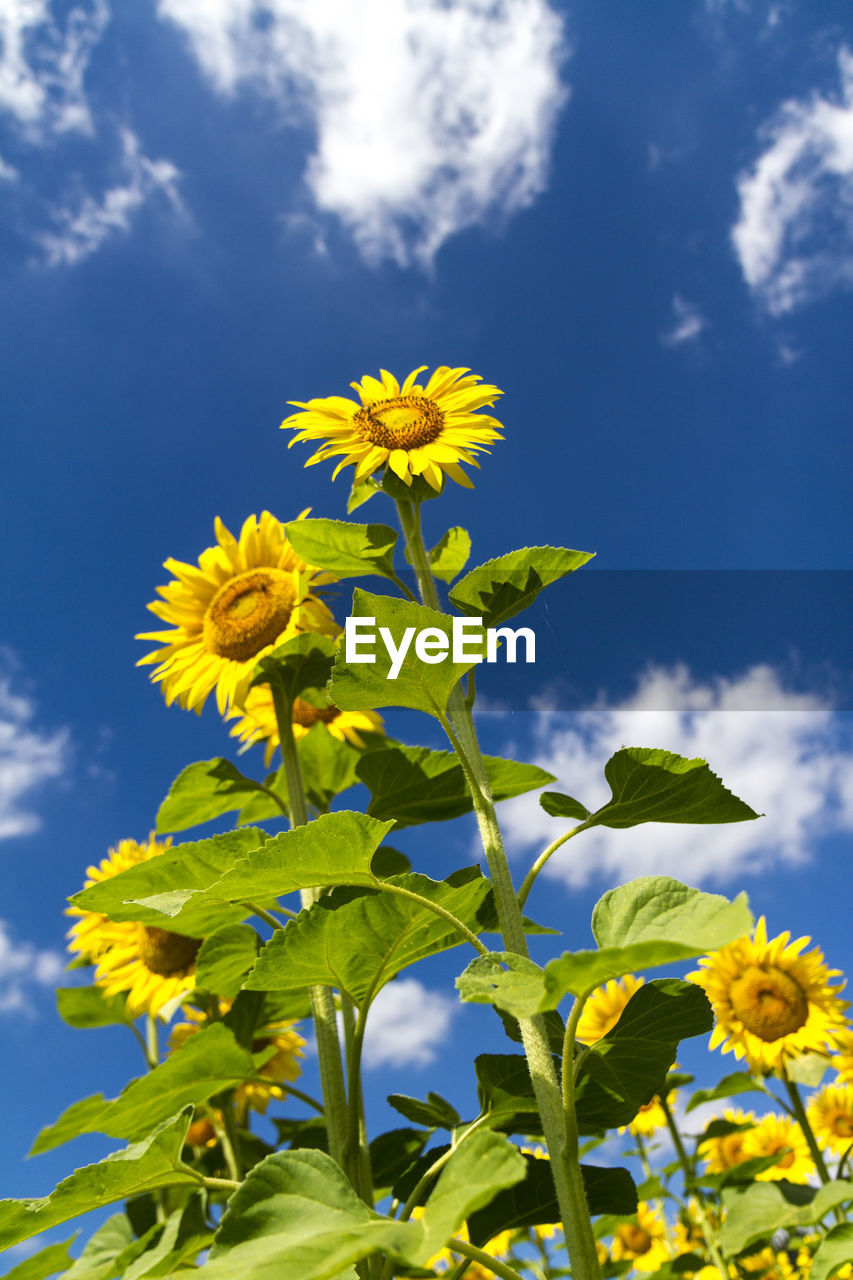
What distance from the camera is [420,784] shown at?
6.59 ft

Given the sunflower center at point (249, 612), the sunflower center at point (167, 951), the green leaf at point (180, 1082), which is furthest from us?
the sunflower center at point (167, 951)

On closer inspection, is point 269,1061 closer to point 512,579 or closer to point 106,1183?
point 106,1183

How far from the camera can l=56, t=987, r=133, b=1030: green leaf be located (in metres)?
3.08

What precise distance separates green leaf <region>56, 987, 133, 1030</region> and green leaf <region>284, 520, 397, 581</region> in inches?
81.6

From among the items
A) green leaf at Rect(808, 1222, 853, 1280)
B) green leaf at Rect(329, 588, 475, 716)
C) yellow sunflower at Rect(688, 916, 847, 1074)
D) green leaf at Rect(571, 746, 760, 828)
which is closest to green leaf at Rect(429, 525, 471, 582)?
green leaf at Rect(329, 588, 475, 716)

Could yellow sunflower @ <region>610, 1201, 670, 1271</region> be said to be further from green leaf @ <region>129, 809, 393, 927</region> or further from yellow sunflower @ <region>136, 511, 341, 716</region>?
green leaf @ <region>129, 809, 393, 927</region>

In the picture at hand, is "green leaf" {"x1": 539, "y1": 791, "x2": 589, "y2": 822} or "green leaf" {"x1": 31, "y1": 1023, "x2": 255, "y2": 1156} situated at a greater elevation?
"green leaf" {"x1": 539, "y1": 791, "x2": 589, "y2": 822}

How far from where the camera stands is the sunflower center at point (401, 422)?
6.34ft

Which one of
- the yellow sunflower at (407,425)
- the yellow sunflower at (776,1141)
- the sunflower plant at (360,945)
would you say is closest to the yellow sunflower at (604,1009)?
the sunflower plant at (360,945)

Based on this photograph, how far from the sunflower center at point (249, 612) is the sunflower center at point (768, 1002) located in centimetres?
225

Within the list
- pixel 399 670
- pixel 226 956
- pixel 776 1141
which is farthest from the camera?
pixel 776 1141

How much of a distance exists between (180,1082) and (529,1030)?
93cm

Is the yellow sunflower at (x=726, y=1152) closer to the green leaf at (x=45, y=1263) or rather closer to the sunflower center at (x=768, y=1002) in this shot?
the sunflower center at (x=768, y=1002)

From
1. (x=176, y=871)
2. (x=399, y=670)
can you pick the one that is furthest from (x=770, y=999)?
(x=399, y=670)
